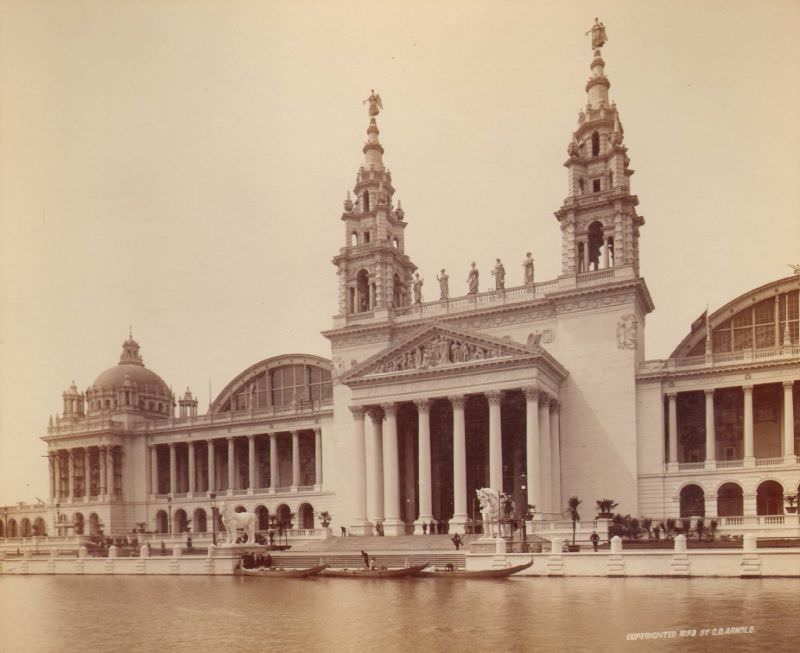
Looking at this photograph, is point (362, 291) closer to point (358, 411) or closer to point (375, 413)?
point (358, 411)

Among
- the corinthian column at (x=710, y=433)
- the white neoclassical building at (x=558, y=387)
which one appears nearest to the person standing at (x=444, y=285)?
the white neoclassical building at (x=558, y=387)

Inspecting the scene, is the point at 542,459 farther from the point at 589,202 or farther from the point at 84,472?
the point at 84,472

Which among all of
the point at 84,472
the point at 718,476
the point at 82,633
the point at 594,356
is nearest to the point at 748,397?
the point at 718,476

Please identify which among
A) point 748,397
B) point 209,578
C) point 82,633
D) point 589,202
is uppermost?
point 589,202

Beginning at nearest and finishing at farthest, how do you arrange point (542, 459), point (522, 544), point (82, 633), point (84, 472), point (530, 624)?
point (530, 624) → point (82, 633) → point (522, 544) → point (542, 459) → point (84, 472)

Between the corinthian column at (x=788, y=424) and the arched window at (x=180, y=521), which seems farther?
the arched window at (x=180, y=521)

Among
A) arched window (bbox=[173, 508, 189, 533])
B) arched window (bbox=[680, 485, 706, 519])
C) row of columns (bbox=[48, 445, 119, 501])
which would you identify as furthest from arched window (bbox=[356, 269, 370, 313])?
row of columns (bbox=[48, 445, 119, 501])

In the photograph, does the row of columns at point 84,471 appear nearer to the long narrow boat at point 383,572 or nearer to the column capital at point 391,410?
the column capital at point 391,410
